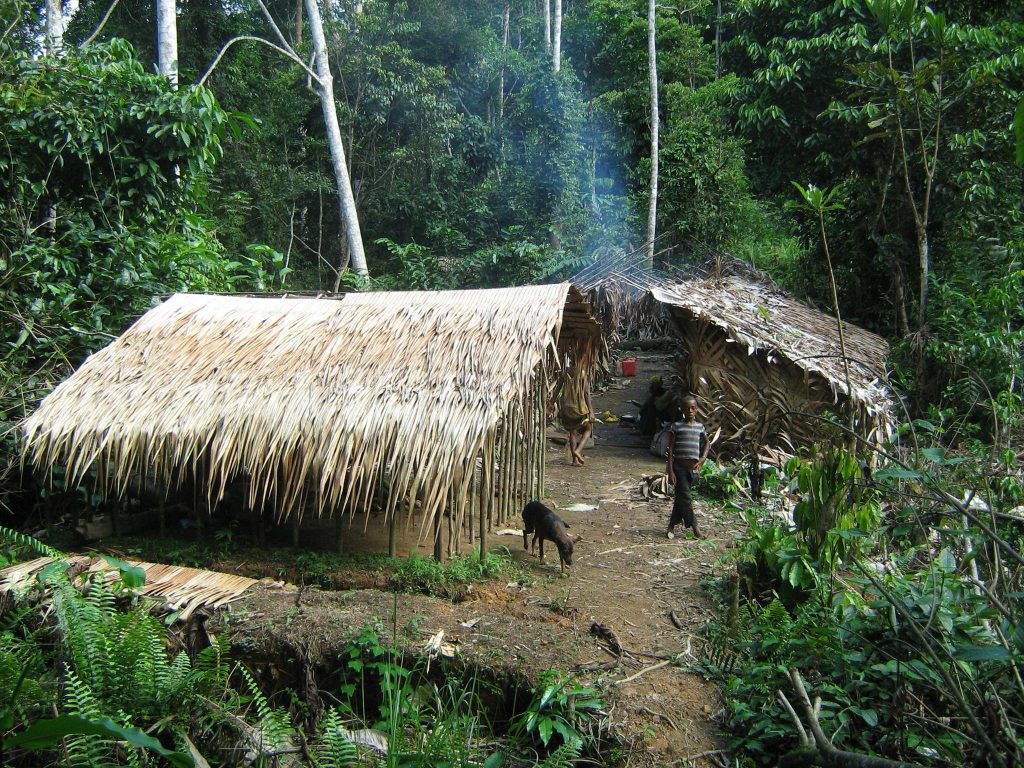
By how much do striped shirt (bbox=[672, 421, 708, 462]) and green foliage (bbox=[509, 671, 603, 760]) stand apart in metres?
3.46

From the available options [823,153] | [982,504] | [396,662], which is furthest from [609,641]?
[823,153]

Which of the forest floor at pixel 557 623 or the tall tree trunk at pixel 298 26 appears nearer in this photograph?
the forest floor at pixel 557 623

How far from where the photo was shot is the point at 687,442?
7297mm

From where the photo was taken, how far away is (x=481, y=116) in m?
20.7

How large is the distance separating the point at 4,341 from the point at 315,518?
141 inches

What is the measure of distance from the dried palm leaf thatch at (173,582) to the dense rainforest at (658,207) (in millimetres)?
437

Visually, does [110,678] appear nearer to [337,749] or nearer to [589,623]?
[337,749]

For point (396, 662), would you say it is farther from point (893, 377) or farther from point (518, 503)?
point (893, 377)

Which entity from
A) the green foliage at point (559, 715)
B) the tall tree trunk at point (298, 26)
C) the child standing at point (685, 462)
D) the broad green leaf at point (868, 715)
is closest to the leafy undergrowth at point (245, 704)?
the green foliage at point (559, 715)

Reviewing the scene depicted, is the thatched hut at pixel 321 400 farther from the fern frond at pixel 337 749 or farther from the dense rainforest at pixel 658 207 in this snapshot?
the fern frond at pixel 337 749

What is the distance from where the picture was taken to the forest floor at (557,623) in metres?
4.22

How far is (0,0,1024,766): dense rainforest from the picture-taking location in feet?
12.8

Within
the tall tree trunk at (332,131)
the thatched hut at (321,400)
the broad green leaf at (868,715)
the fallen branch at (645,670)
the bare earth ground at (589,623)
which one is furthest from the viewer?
the tall tree trunk at (332,131)

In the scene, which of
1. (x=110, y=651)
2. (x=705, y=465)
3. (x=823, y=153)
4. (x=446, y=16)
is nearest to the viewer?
(x=110, y=651)
